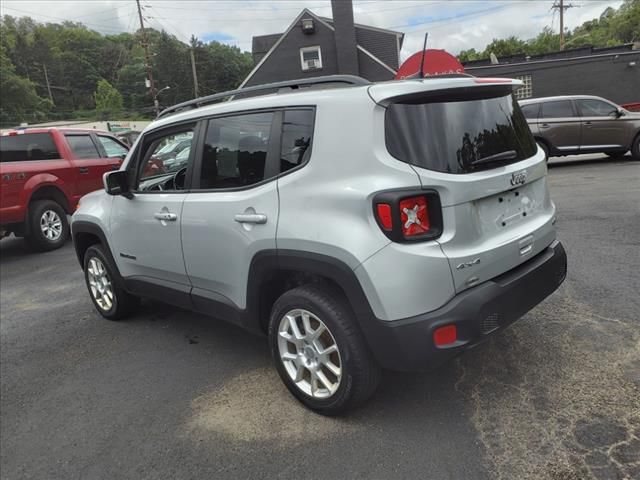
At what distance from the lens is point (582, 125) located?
1156 centimetres

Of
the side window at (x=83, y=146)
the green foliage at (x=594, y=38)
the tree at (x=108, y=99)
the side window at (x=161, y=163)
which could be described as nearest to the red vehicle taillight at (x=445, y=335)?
the side window at (x=161, y=163)

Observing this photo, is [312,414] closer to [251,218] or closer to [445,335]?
[445,335]

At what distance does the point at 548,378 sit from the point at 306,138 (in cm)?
200

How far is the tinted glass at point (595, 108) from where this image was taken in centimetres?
1152

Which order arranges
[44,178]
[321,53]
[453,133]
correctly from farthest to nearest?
[321,53], [44,178], [453,133]

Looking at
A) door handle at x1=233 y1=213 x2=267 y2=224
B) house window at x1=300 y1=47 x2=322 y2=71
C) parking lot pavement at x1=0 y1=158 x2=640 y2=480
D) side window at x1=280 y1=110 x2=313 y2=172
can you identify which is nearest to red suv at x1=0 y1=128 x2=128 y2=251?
parking lot pavement at x1=0 y1=158 x2=640 y2=480

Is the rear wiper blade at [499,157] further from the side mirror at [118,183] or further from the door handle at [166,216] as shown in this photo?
the side mirror at [118,183]

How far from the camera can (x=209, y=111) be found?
10.9 ft

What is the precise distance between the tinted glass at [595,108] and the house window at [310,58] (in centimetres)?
1973

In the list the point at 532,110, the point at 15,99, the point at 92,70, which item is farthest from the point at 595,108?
the point at 92,70

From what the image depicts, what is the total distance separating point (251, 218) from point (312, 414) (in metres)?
1.19

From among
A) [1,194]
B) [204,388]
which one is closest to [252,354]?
[204,388]

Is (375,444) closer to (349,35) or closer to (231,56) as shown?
(349,35)

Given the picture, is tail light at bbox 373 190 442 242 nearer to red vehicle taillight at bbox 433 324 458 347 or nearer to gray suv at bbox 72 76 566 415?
gray suv at bbox 72 76 566 415
